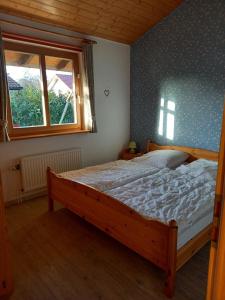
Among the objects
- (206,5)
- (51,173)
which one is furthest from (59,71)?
(206,5)

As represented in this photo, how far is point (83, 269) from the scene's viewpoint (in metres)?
1.86

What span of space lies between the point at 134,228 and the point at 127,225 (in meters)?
0.08

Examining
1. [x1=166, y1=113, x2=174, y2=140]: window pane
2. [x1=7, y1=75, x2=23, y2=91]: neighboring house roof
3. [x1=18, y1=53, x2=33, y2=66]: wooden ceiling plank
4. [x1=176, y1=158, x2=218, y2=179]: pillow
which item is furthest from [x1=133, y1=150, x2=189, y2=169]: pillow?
[x1=18, y1=53, x2=33, y2=66]: wooden ceiling plank

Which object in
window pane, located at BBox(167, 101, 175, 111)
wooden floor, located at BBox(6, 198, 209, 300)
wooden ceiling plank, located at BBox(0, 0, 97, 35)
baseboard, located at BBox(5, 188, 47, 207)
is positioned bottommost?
wooden floor, located at BBox(6, 198, 209, 300)

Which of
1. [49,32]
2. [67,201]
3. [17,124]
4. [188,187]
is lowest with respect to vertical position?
[67,201]

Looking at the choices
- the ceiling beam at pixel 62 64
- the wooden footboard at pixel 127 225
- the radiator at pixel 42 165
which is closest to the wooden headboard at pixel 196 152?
the radiator at pixel 42 165

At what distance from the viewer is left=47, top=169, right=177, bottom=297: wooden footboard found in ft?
5.08

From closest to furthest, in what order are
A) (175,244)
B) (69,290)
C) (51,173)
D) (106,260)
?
(175,244) < (69,290) < (106,260) < (51,173)

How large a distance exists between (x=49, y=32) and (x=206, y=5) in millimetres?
2253

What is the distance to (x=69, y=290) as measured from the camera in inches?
65.0

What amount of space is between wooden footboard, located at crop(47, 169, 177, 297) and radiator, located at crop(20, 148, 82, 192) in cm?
65

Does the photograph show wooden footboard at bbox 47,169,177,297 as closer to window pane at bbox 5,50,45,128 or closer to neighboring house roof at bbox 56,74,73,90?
window pane at bbox 5,50,45,128

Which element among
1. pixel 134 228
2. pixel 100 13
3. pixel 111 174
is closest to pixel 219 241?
pixel 134 228

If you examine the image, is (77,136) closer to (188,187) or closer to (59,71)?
(59,71)
